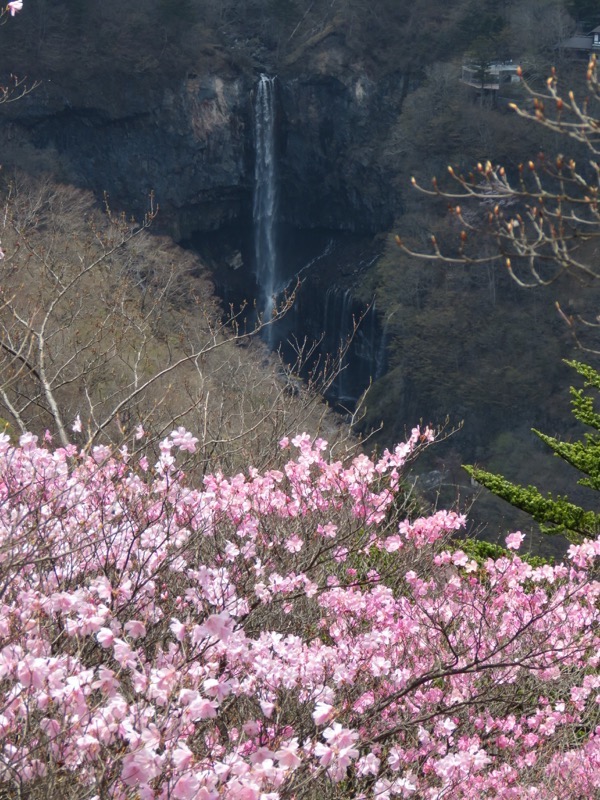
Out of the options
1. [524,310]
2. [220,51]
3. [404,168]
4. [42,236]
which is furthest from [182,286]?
[220,51]

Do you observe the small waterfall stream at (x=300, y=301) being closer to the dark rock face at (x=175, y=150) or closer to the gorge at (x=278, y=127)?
the gorge at (x=278, y=127)

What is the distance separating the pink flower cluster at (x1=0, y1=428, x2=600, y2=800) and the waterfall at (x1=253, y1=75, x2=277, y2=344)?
37.7m

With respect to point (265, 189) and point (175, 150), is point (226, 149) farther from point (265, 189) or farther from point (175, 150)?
point (265, 189)

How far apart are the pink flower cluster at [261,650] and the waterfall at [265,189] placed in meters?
37.7

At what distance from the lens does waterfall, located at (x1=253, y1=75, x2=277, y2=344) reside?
145ft

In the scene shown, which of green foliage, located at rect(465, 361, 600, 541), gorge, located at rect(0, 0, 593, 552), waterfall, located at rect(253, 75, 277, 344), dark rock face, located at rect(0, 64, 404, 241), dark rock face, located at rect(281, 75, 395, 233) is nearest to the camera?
green foliage, located at rect(465, 361, 600, 541)

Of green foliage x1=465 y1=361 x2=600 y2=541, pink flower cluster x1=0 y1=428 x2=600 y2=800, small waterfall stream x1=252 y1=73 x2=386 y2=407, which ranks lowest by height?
small waterfall stream x1=252 y1=73 x2=386 y2=407

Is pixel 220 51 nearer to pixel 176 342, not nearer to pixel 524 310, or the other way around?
pixel 524 310

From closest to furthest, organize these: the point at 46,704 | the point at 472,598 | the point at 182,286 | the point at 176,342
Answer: the point at 46,704 → the point at 472,598 → the point at 176,342 → the point at 182,286

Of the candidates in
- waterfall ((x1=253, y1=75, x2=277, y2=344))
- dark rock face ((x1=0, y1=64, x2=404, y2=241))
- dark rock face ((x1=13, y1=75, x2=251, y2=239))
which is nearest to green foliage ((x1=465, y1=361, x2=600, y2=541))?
waterfall ((x1=253, y1=75, x2=277, y2=344))

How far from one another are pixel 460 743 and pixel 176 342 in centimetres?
1848

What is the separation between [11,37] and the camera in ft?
133

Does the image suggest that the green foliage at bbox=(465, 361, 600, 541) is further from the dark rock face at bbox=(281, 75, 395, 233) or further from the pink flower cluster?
the dark rock face at bbox=(281, 75, 395, 233)

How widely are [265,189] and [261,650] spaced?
43.0m
